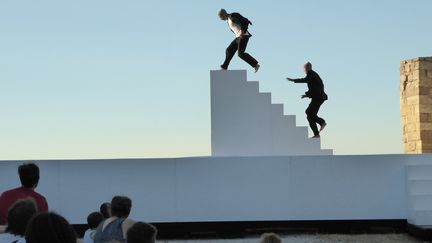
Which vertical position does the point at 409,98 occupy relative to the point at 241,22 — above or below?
below

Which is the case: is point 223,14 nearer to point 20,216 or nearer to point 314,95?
point 314,95

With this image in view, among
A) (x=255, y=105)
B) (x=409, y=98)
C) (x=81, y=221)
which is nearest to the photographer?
(x=81, y=221)

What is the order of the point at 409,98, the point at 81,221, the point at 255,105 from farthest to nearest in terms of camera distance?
the point at 409,98
the point at 255,105
the point at 81,221

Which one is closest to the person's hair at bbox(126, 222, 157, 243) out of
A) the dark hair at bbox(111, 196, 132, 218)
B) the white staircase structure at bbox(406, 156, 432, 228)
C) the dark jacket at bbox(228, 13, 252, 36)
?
the dark hair at bbox(111, 196, 132, 218)

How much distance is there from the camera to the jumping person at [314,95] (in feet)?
35.6

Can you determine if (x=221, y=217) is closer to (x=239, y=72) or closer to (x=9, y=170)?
(x=239, y=72)

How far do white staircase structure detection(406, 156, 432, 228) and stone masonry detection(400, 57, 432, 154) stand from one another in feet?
18.4

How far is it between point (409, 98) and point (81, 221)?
29.7ft

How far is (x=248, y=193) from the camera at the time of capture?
9961 millimetres

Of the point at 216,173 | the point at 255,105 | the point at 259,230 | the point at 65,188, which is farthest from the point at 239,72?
the point at 65,188

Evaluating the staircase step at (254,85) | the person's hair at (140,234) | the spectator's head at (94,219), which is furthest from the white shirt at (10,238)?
the staircase step at (254,85)

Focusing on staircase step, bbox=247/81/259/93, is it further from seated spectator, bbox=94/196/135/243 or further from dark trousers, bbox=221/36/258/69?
seated spectator, bbox=94/196/135/243

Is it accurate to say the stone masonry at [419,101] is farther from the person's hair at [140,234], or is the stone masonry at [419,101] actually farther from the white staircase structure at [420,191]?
the person's hair at [140,234]

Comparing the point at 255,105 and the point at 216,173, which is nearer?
the point at 216,173
